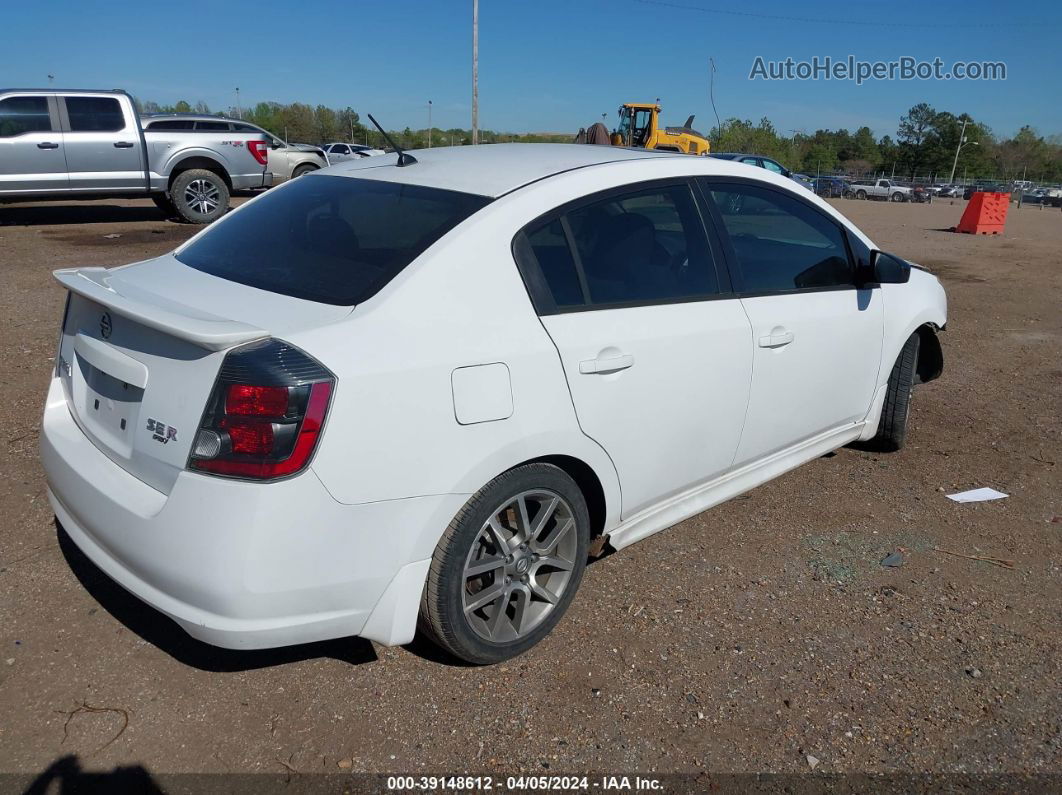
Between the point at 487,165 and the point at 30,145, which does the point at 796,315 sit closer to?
the point at 487,165

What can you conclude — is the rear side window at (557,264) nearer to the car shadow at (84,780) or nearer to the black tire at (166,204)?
the car shadow at (84,780)

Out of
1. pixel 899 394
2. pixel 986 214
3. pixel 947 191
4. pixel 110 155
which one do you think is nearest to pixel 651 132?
pixel 986 214

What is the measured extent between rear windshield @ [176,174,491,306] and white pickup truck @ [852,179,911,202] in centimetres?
5398

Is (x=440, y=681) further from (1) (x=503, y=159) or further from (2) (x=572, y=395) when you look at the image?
(1) (x=503, y=159)

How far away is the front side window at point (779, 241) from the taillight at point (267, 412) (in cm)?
197

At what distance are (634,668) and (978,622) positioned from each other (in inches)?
55.7

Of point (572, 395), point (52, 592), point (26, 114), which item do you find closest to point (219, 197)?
point (26, 114)

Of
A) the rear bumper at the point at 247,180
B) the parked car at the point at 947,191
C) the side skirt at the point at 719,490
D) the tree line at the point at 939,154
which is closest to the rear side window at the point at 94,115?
the rear bumper at the point at 247,180

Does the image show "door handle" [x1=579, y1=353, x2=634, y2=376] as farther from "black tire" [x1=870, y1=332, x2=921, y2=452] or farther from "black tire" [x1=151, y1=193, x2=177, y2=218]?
"black tire" [x1=151, y1=193, x2=177, y2=218]

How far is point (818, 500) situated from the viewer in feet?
13.9

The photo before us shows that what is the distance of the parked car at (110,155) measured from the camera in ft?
42.1

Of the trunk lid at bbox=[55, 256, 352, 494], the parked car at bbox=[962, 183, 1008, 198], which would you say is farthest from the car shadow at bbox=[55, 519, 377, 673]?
the parked car at bbox=[962, 183, 1008, 198]

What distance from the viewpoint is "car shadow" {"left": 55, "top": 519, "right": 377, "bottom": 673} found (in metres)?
2.82

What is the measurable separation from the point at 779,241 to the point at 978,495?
1.80 metres
